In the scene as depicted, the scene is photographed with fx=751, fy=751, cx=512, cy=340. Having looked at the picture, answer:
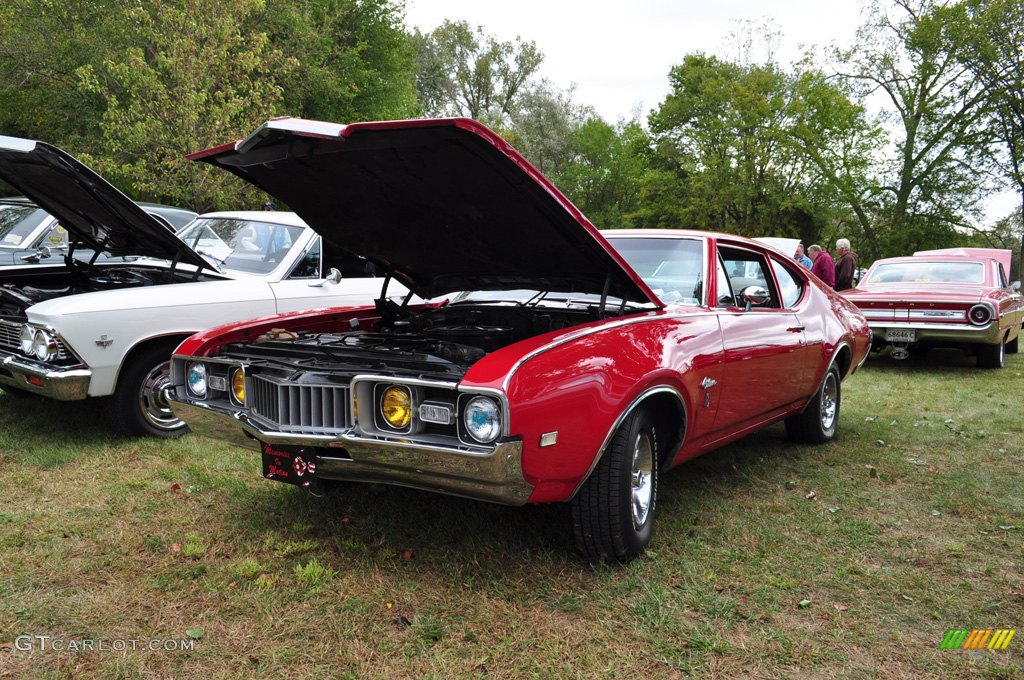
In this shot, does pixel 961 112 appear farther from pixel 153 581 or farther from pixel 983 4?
pixel 153 581

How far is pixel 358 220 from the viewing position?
406 cm

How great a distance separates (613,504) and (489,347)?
3.23 feet

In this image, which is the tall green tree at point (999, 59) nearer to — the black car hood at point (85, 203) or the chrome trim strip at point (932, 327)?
the chrome trim strip at point (932, 327)

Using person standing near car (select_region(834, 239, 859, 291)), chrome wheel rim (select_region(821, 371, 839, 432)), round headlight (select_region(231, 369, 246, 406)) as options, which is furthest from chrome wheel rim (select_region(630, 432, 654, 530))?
person standing near car (select_region(834, 239, 859, 291))

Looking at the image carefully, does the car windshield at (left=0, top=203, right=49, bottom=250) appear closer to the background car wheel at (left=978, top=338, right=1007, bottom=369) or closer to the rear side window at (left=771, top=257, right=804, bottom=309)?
the rear side window at (left=771, top=257, right=804, bottom=309)

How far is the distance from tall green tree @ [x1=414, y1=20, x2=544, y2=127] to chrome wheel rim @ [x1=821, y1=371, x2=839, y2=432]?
3610 centimetres

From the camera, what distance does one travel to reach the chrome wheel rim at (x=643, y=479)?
3.41 metres

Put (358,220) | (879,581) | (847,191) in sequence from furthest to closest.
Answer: (847,191) < (358,220) < (879,581)

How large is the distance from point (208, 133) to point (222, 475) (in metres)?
10.3

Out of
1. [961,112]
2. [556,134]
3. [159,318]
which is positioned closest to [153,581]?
[159,318]

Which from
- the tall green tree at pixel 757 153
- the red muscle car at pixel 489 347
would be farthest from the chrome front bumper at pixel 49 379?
the tall green tree at pixel 757 153

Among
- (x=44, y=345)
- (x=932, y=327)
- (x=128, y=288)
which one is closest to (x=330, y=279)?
(x=128, y=288)

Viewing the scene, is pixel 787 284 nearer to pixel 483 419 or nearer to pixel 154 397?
pixel 483 419

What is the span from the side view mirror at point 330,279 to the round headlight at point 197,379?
245 centimetres
